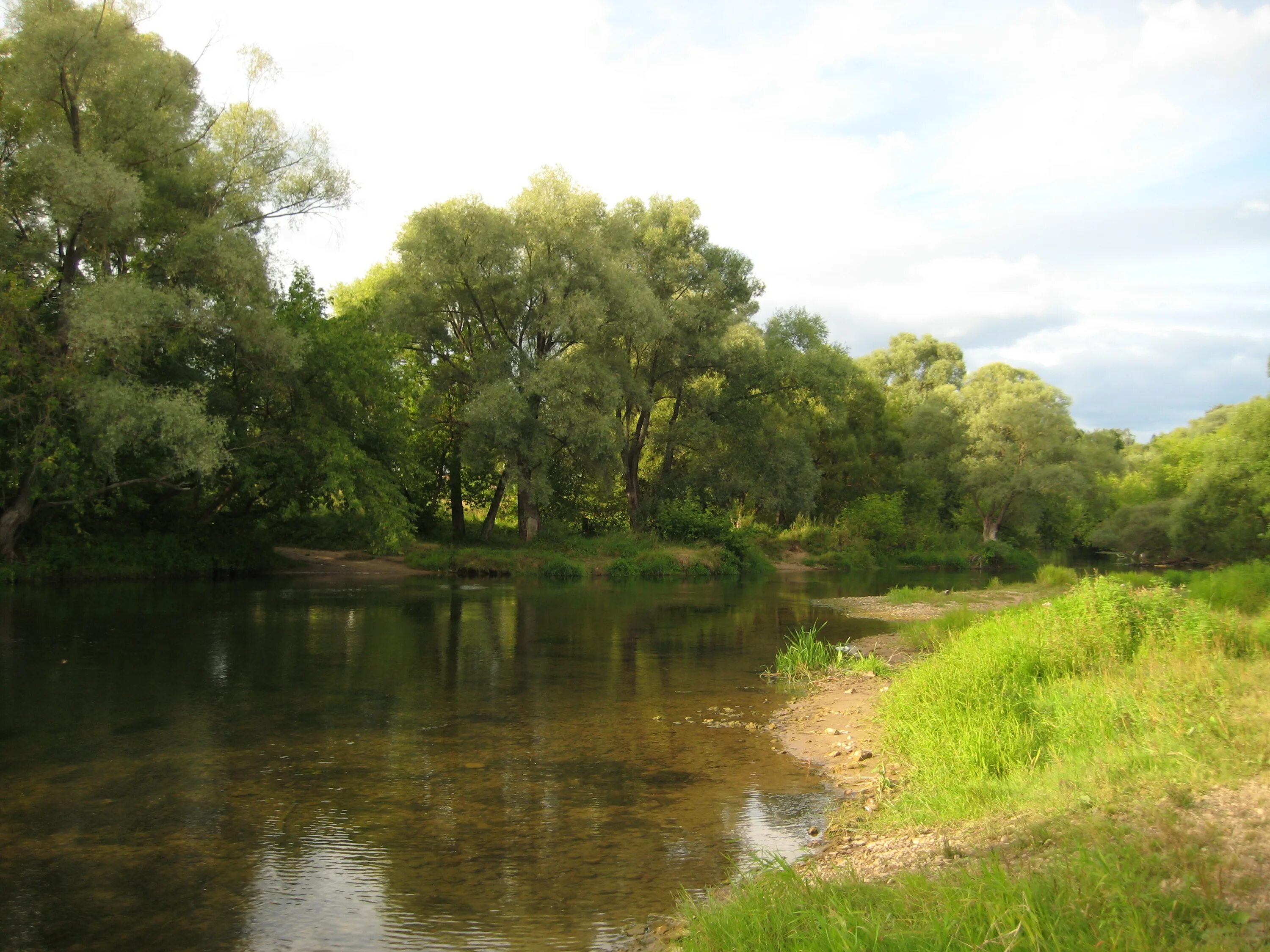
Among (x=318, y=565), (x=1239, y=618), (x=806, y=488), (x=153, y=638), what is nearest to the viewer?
(x=1239, y=618)

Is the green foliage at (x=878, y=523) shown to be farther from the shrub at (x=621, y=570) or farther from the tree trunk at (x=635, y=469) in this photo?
the shrub at (x=621, y=570)

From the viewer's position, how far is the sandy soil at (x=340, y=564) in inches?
1480

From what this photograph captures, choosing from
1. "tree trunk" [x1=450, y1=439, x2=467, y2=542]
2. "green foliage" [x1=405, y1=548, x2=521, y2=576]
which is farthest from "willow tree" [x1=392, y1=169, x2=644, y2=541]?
"green foliage" [x1=405, y1=548, x2=521, y2=576]

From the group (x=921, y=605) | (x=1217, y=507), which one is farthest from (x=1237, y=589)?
(x=1217, y=507)

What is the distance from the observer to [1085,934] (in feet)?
14.1

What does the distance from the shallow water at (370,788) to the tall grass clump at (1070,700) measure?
4.67 ft

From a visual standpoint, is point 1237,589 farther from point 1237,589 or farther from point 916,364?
point 916,364

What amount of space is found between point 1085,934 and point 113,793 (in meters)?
8.61

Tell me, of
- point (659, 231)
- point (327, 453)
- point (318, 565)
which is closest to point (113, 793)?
point (327, 453)

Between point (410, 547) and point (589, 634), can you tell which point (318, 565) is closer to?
point (410, 547)

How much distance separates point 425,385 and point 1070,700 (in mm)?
34015

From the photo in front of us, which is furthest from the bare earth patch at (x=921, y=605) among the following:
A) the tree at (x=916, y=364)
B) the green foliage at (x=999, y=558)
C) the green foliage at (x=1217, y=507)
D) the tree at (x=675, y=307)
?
the tree at (x=916, y=364)

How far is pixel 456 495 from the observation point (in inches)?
1737

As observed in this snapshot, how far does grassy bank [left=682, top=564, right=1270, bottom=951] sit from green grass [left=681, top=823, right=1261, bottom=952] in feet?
0.04
